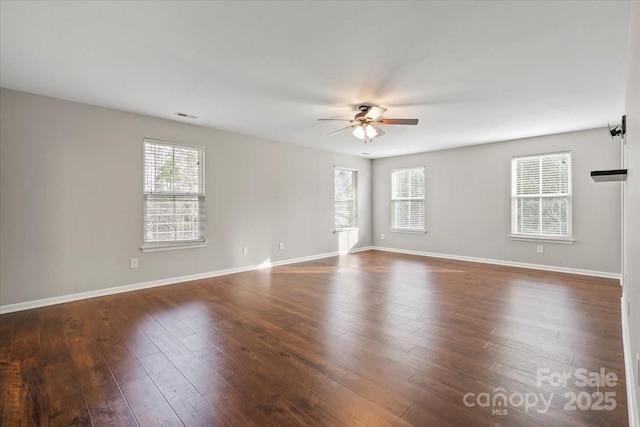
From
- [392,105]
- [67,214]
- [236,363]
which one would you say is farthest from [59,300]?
[392,105]

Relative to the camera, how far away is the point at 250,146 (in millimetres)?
5590

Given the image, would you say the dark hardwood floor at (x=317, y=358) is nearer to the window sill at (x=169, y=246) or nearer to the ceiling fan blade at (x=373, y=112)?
the window sill at (x=169, y=246)

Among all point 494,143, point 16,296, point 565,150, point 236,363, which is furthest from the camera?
point 494,143

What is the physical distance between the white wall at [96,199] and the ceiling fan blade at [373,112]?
2.56 metres

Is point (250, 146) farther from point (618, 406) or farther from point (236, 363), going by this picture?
point (618, 406)

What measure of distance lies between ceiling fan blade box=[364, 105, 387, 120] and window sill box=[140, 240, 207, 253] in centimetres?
321

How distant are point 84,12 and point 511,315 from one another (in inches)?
178

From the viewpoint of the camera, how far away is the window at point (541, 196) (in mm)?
5285

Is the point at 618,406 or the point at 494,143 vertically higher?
the point at 494,143

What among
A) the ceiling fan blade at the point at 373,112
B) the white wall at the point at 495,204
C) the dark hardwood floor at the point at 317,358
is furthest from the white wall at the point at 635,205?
the white wall at the point at 495,204

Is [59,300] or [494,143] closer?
[59,300]

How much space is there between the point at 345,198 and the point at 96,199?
16.5 ft

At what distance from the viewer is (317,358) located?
7.70 feet

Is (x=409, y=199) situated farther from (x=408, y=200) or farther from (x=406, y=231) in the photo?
(x=406, y=231)
